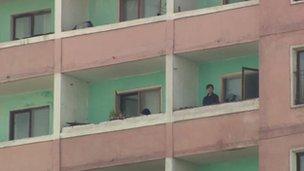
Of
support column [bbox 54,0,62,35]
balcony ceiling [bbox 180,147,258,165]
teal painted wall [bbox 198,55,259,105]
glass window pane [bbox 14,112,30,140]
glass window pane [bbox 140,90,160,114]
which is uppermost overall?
support column [bbox 54,0,62,35]

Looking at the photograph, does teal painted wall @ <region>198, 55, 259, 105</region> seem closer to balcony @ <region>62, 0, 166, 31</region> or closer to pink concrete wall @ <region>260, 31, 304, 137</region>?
pink concrete wall @ <region>260, 31, 304, 137</region>

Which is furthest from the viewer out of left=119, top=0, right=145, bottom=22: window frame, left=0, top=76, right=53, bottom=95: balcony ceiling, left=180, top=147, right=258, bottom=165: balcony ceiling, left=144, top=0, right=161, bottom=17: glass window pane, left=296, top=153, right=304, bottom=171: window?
left=0, top=76, right=53, bottom=95: balcony ceiling

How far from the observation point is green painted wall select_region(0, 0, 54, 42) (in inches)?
2429

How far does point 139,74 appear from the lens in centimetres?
5912

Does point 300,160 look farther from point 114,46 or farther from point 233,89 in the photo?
point 114,46

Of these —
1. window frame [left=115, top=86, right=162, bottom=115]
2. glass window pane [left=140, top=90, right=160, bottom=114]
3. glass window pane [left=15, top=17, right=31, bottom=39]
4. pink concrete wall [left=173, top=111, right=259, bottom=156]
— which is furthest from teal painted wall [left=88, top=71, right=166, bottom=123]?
glass window pane [left=15, top=17, right=31, bottom=39]

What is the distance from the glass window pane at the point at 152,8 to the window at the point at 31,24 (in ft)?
11.9

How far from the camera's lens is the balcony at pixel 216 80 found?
5625 cm

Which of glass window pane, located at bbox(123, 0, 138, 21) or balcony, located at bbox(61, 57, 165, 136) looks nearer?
balcony, located at bbox(61, 57, 165, 136)

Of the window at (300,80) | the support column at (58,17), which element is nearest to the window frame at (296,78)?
the window at (300,80)

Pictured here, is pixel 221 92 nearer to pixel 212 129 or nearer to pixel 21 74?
pixel 212 129

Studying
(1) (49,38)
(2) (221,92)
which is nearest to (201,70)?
(2) (221,92)

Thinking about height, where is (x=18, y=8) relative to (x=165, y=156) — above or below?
above

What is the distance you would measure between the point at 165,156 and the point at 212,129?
5.53 ft
